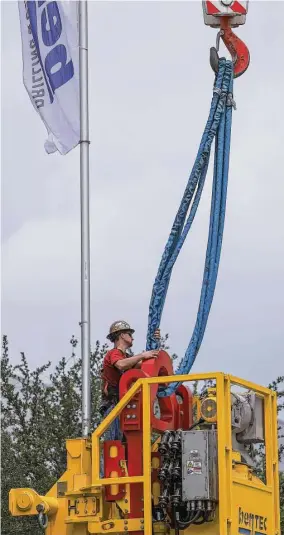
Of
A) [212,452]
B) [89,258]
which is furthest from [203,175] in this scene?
[212,452]

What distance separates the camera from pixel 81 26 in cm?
1451

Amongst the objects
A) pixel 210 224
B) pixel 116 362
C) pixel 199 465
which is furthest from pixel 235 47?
pixel 199 465

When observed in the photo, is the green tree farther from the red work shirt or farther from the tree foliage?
the red work shirt

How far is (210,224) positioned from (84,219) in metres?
2.10

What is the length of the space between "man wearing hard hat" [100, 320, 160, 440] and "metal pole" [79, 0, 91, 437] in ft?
1.88

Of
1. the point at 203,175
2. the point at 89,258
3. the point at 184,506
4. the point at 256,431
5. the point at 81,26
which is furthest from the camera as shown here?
the point at 81,26

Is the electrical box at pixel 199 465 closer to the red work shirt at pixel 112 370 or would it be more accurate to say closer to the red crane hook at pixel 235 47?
the red work shirt at pixel 112 370

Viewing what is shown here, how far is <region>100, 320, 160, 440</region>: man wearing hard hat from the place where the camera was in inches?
456

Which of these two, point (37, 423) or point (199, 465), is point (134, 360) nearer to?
point (199, 465)

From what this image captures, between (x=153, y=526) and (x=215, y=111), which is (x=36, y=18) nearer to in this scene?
(x=215, y=111)

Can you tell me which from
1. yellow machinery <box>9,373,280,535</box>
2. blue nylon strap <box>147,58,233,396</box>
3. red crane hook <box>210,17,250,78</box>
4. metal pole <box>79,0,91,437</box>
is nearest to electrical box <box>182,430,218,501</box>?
yellow machinery <box>9,373,280,535</box>

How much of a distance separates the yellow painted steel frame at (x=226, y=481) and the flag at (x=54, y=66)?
4.21 meters

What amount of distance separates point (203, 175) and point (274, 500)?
10.2 feet

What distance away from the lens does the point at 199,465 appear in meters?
10.8
